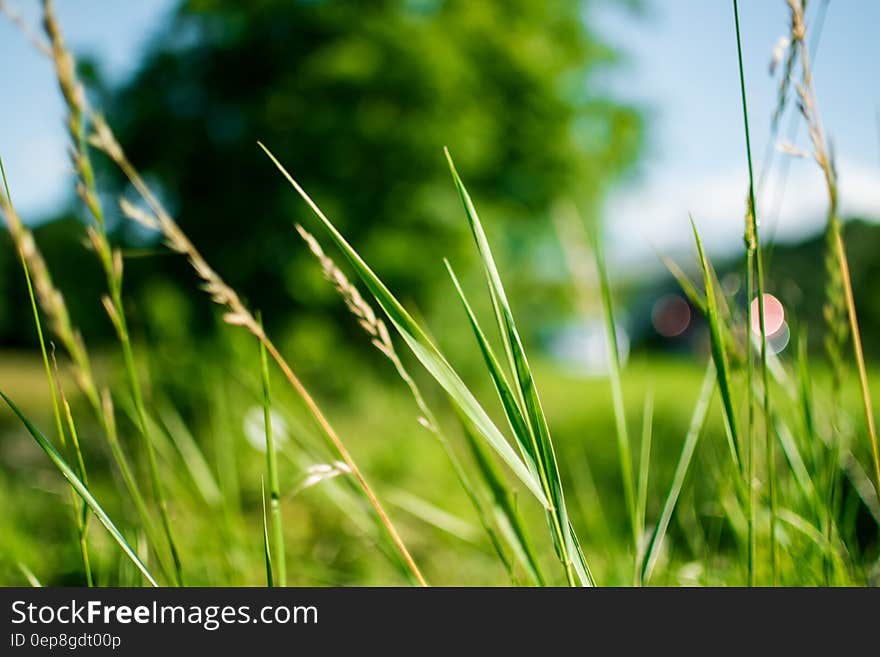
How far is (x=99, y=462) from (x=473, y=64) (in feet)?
15.0

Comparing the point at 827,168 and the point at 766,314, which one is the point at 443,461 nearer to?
the point at 766,314

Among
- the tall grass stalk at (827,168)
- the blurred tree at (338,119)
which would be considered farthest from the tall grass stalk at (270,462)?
the blurred tree at (338,119)

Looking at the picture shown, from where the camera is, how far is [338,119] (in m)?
5.35

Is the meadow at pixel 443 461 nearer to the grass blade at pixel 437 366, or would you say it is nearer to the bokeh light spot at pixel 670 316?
the grass blade at pixel 437 366

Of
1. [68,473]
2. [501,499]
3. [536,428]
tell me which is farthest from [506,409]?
[68,473]

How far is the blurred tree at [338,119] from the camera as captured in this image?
5.35 m

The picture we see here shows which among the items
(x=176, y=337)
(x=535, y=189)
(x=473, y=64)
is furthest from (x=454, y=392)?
(x=535, y=189)

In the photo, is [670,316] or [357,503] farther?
[670,316]

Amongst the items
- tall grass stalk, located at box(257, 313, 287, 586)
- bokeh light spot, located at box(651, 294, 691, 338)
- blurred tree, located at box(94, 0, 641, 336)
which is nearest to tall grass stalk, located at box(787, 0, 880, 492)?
tall grass stalk, located at box(257, 313, 287, 586)
